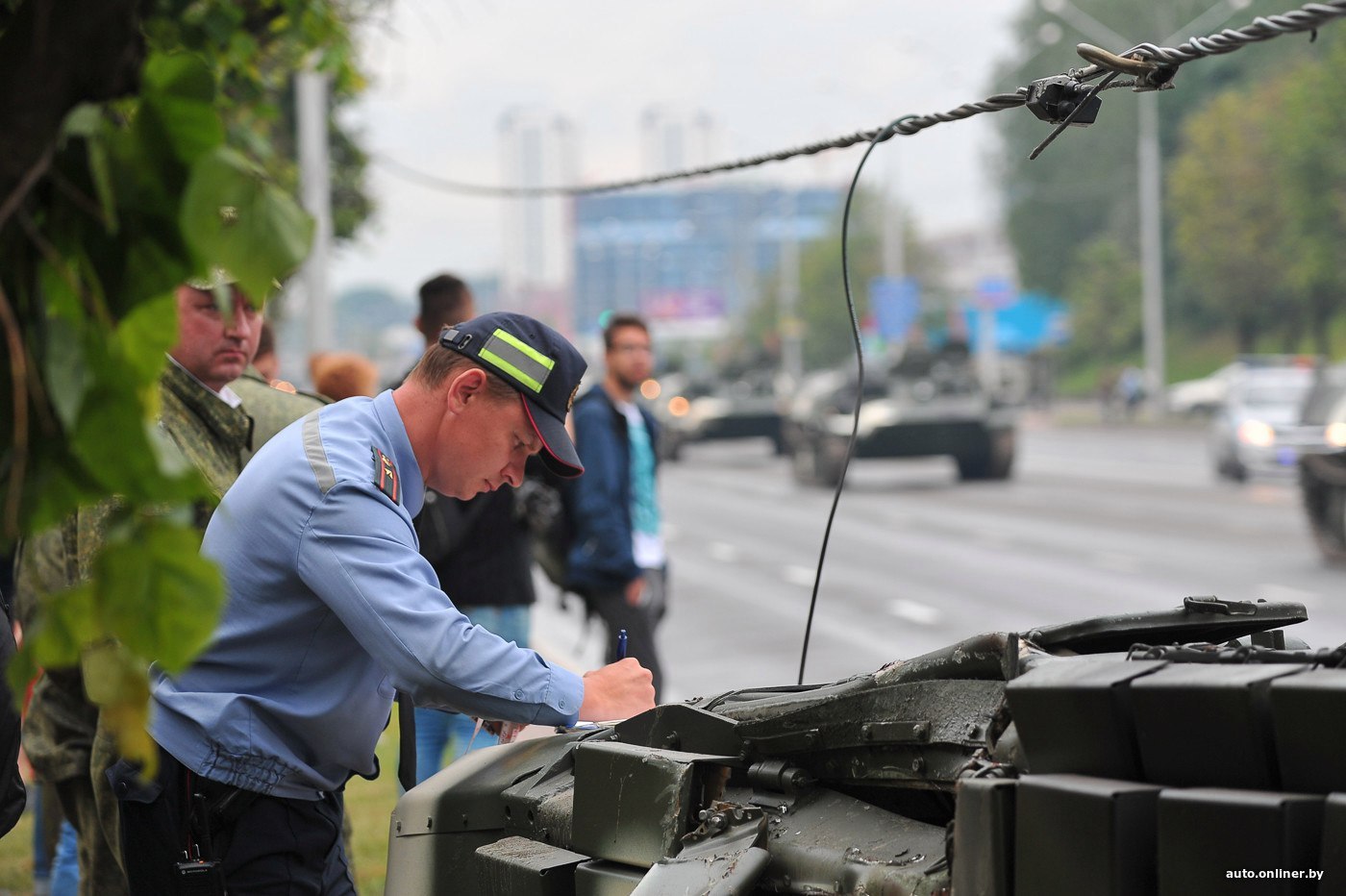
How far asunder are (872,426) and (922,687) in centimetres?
2386

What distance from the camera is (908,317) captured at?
69.7 m

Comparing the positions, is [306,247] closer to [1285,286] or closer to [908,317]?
[1285,286]

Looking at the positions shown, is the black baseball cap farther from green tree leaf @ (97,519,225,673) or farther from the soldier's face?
green tree leaf @ (97,519,225,673)

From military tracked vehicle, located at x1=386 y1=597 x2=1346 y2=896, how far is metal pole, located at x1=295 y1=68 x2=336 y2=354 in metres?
11.5

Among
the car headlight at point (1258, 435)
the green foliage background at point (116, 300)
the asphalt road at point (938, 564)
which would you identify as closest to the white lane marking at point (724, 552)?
the asphalt road at point (938, 564)

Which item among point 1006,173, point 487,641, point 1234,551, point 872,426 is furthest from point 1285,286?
point 487,641

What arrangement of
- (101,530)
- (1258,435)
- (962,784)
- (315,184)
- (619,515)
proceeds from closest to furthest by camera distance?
(962,784) → (101,530) → (619,515) → (315,184) → (1258,435)

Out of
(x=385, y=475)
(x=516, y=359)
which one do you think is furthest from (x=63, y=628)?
(x=516, y=359)

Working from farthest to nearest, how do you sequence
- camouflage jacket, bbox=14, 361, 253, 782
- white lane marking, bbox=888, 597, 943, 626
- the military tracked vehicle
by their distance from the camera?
white lane marking, bbox=888, 597, 943, 626
camouflage jacket, bbox=14, 361, 253, 782
the military tracked vehicle

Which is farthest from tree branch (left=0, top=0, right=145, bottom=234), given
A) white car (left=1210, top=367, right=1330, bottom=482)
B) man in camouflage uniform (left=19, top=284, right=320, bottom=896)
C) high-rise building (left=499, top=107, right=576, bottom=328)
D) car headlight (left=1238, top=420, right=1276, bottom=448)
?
high-rise building (left=499, top=107, right=576, bottom=328)

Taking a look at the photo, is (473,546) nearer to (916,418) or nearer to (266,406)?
(266,406)

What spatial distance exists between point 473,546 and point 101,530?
9.10 ft

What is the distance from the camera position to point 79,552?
358cm

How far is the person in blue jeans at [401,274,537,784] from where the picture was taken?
6.07m
